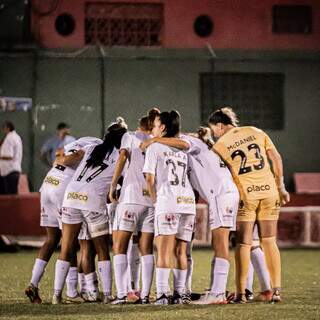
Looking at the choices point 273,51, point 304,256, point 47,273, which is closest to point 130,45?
point 273,51

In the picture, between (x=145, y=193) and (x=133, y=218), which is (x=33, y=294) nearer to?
(x=133, y=218)

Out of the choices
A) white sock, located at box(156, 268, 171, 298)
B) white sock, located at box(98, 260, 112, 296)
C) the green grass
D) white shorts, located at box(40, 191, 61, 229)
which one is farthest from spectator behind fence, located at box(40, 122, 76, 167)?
white sock, located at box(156, 268, 171, 298)

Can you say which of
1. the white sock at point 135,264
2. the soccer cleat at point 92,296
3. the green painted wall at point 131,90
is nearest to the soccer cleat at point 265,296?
the white sock at point 135,264

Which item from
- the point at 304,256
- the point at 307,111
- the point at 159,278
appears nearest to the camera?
the point at 159,278

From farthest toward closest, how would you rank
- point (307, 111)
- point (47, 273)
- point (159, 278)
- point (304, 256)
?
point (307, 111), point (304, 256), point (47, 273), point (159, 278)

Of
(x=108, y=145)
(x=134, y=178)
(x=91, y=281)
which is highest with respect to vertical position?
(x=108, y=145)

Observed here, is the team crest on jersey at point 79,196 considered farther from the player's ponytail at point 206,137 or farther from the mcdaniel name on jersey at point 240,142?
the mcdaniel name on jersey at point 240,142

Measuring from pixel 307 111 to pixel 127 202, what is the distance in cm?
1638

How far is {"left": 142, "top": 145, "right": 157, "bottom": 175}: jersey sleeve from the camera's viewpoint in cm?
1408

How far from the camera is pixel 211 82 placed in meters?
28.9

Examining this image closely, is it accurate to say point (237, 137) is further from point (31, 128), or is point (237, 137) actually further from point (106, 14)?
point (106, 14)

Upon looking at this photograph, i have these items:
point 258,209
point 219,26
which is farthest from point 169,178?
point 219,26

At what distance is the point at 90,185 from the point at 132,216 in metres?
0.54

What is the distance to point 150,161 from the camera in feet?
46.3
